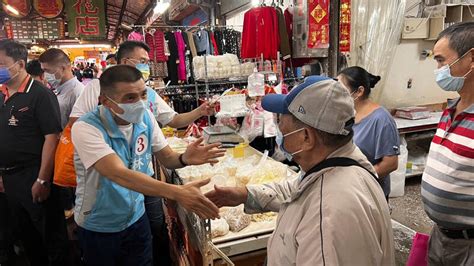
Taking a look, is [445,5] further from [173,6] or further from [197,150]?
[173,6]

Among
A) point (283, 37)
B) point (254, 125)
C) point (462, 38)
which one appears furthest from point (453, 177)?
point (283, 37)

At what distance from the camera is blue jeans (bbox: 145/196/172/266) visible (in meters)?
2.79

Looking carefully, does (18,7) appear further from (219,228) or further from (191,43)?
(219,228)

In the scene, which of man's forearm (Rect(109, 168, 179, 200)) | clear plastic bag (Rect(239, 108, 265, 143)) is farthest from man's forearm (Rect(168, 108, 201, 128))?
man's forearm (Rect(109, 168, 179, 200))

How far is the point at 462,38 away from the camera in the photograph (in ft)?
5.66

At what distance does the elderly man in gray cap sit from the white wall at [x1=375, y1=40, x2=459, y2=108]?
177 inches

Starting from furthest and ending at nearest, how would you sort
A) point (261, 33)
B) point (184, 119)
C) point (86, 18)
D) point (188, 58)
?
point (86, 18) < point (188, 58) < point (261, 33) < point (184, 119)

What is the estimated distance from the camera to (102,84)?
1812mm

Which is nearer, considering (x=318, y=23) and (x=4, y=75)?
(x=4, y=75)

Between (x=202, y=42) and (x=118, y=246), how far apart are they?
400 cm

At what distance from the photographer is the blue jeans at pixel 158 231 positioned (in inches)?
110

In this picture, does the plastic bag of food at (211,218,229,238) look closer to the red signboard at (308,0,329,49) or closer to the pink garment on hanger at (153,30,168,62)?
the red signboard at (308,0,329,49)

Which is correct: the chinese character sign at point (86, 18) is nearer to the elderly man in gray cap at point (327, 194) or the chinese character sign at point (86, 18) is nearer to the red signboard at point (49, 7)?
the red signboard at point (49, 7)

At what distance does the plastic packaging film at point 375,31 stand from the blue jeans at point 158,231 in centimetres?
329
